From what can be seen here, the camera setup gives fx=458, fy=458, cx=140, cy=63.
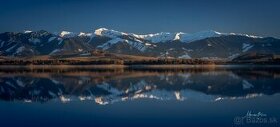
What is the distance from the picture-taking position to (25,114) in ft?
76.9

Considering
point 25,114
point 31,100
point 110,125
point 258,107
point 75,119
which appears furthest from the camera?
point 31,100

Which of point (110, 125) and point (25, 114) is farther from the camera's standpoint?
point (25, 114)

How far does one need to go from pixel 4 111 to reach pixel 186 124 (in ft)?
33.9

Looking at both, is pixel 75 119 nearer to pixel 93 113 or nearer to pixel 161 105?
pixel 93 113

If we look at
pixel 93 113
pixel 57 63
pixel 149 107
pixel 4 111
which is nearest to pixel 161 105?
pixel 149 107

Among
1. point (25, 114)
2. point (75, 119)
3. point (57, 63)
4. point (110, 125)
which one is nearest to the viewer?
point (110, 125)

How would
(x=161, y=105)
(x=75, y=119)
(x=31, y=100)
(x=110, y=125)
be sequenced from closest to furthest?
(x=110, y=125) → (x=75, y=119) → (x=161, y=105) → (x=31, y=100)

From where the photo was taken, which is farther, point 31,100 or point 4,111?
point 31,100

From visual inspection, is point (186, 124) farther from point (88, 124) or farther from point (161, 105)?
point (161, 105)

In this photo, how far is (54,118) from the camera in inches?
860

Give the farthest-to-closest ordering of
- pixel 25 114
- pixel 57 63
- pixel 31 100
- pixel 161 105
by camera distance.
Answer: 1. pixel 57 63
2. pixel 31 100
3. pixel 161 105
4. pixel 25 114

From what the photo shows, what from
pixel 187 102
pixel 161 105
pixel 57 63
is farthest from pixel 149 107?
pixel 57 63

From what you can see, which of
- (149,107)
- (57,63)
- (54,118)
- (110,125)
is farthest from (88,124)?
(57,63)

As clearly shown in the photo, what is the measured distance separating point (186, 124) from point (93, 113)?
5720 millimetres
